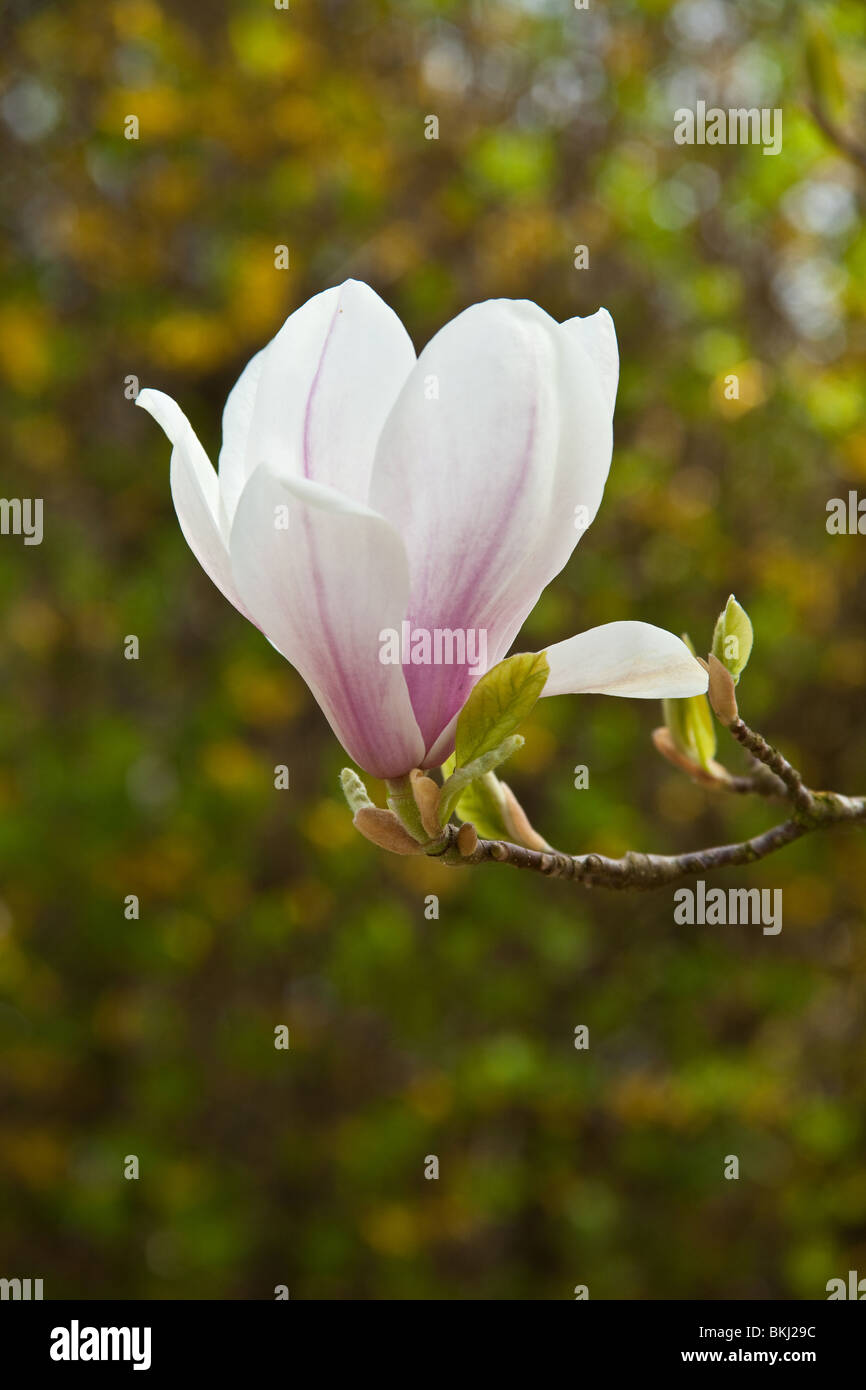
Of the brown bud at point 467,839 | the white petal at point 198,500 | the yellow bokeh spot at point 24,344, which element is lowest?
the brown bud at point 467,839

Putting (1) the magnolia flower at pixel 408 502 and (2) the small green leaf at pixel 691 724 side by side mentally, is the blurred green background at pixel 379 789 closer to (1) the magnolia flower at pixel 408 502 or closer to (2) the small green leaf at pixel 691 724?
(2) the small green leaf at pixel 691 724

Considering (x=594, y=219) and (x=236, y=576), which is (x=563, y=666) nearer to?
(x=236, y=576)

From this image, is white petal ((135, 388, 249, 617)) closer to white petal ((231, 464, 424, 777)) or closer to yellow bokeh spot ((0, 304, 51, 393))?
white petal ((231, 464, 424, 777))

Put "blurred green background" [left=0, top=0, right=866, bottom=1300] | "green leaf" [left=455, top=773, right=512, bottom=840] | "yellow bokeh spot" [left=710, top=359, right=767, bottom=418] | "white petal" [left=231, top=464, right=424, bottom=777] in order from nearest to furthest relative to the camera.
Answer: "white petal" [left=231, top=464, right=424, bottom=777], "green leaf" [left=455, top=773, right=512, bottom=840], "yellow bokeh spot" [left=710, top=359, right=767, bottom=418], "blurred green background" [left=0, top=0, right=866, bottom=1300]

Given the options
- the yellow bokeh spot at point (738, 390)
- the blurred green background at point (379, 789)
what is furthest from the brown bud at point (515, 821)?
the blurred green background at point (379, 789)

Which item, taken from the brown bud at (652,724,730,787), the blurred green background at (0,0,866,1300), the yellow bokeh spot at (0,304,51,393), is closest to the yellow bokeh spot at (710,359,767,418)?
the blurred green background at (0,0,866,1300)
